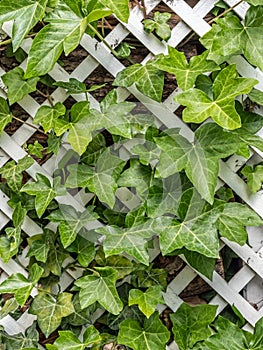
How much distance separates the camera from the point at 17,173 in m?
1.44

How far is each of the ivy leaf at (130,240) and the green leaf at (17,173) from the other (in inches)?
10.3

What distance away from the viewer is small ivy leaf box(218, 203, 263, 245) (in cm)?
134

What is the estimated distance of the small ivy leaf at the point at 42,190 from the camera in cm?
137

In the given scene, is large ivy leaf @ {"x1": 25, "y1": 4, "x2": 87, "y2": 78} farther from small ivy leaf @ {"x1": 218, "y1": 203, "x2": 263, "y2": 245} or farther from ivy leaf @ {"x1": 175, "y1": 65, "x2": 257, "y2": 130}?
small ivy leaf @ {"x1": 218, "y1": 203, "x2": 263, "y2": 245}

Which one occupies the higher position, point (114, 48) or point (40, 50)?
point (40, 50)

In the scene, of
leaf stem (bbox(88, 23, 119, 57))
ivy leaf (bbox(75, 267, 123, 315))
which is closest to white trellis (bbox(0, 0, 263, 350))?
leaf stem (bbox(88, 23, 119, 57))

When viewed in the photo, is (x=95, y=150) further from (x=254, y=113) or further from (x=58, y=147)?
(x=254, y=113)

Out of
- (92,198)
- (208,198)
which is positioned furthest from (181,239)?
(92,198)

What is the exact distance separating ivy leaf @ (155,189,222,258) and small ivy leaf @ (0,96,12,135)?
1.56 ft

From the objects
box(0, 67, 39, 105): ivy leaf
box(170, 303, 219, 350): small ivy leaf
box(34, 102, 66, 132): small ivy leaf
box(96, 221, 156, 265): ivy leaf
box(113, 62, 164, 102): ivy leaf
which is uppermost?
box(0, 67, 39, 105): ivy leaf

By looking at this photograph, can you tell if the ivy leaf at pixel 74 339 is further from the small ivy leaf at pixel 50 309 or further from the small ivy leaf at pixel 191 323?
the small ivy leaf at pixel 191 323

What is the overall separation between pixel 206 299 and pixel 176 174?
391 millimetres

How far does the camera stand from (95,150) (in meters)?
1.39

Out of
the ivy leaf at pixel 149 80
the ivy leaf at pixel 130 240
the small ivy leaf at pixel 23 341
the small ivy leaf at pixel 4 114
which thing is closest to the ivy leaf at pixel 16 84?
the small ivy leaf at pixel 4 114
